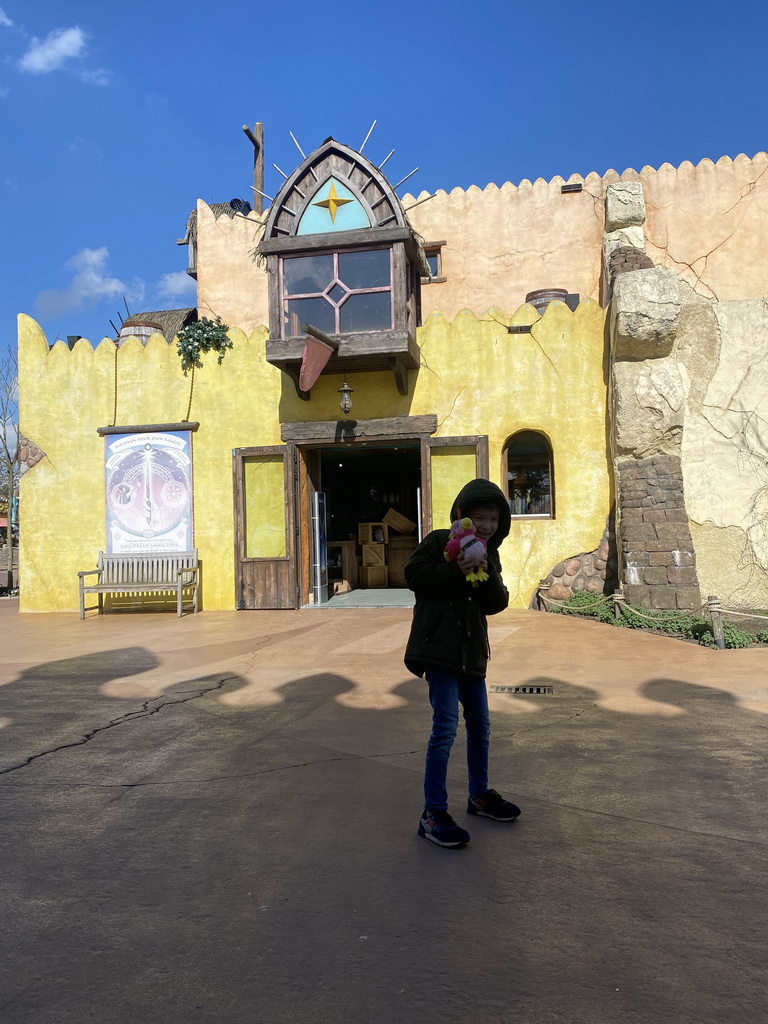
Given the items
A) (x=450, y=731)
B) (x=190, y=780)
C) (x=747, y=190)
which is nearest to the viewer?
(x=450, y=731)

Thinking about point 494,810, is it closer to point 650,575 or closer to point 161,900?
point 161,900

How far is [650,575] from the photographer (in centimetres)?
916

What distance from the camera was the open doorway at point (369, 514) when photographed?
595 inches

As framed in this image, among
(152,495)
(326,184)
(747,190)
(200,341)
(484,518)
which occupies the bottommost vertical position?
(484,518)

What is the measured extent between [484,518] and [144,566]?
9.20 metres

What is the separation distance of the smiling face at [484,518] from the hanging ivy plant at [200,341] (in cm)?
920

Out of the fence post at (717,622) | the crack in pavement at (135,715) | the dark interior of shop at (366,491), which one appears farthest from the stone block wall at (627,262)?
the crack in pavement at (135,715)

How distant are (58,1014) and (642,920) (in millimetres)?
1743

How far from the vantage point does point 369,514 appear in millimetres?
16859

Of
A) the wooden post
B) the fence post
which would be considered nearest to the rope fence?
the fence post

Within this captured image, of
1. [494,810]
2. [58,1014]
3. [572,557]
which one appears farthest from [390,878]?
[572,557]

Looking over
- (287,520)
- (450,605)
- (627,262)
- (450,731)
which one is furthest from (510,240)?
(450,731)

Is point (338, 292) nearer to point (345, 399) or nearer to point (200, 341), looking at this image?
point (345, 399)

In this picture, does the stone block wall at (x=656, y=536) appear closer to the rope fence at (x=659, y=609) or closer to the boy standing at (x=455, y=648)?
the rope fence at (x=659, y=609)
